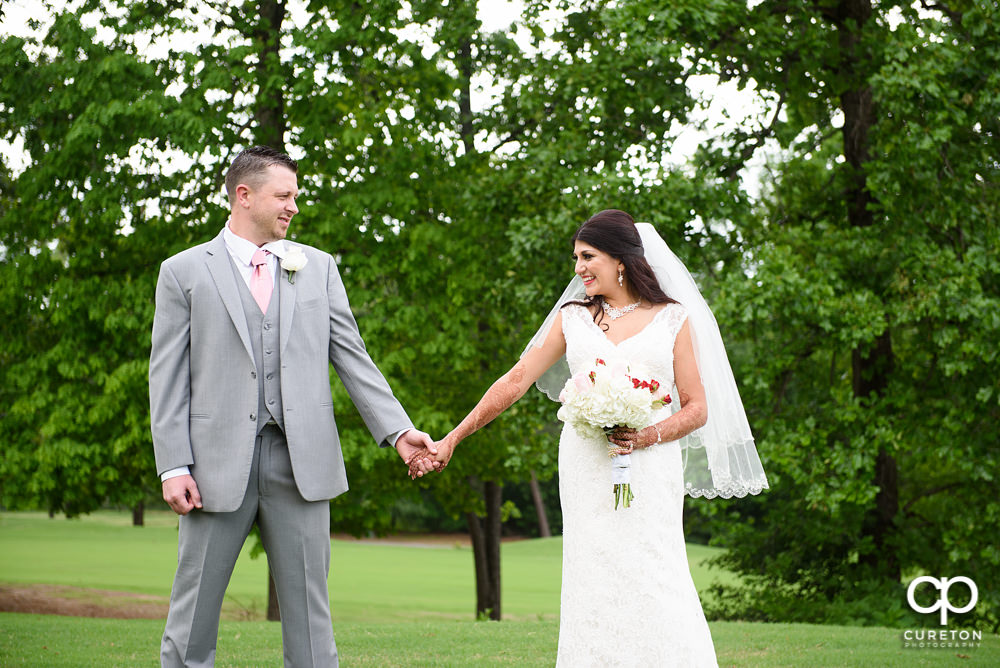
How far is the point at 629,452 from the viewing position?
4070 mm

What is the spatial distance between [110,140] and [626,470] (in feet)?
32.5

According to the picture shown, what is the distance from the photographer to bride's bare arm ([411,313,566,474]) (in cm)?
444

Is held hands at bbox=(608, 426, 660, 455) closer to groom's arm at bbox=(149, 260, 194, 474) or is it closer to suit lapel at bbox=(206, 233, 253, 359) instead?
suit lapel at bbox=(206, 233, 253, 359)

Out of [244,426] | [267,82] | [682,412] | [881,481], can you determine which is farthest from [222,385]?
[881,481]

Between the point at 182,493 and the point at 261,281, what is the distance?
0.89 m

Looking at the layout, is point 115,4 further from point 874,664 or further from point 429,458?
point 874,664

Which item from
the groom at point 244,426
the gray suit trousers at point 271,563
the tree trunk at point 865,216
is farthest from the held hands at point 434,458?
the tree trunk at point 865,216

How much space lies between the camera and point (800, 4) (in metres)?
11.6

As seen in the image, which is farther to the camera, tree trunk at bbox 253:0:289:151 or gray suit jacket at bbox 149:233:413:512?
tree trunk at bbox 253:0:289:151

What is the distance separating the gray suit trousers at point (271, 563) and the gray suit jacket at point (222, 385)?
0.26 ft

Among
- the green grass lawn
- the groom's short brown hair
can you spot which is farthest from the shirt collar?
the green grass lawn

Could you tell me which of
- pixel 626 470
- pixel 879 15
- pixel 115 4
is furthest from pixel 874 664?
pixel 115 4

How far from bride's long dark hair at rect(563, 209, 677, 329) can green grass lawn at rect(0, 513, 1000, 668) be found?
3752mm

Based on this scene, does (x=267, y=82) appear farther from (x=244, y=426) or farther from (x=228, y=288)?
(x=244, y=426)
